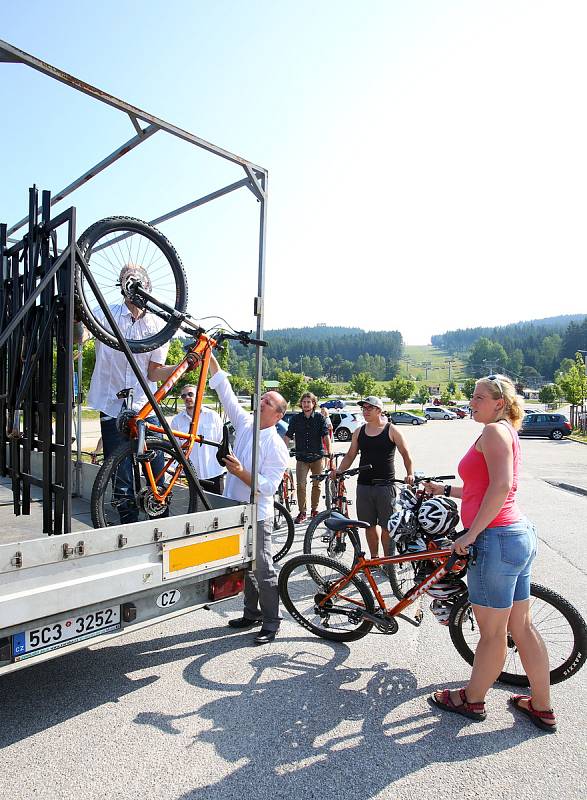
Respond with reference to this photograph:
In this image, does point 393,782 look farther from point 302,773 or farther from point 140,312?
point 140,312

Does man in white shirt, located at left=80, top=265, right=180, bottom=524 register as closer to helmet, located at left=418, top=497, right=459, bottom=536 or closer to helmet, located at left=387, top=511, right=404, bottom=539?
helmet, located at left=387, top=511, right=404, bottom=539

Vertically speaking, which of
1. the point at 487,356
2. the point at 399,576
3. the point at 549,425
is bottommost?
the point at 549,425

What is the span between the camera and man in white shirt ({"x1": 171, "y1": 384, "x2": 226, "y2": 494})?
18.7ft

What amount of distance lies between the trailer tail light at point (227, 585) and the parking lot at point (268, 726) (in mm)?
524

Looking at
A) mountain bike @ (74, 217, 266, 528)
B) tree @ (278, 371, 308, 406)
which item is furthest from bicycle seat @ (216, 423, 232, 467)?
tree @ (278, 371, 308, 406)

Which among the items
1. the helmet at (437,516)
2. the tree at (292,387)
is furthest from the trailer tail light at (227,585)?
the tree at (292,387)

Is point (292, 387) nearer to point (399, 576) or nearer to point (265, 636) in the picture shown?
point (399, 576)

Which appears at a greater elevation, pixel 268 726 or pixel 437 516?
pixel 437 516

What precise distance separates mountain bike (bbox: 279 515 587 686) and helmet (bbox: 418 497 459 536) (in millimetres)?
111

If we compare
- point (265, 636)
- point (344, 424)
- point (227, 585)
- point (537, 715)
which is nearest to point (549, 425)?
point (344, 424)

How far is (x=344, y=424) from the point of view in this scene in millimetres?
26547

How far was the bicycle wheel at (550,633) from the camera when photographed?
11.1ft

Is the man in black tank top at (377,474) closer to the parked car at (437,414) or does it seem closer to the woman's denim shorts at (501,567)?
the woman's denim shorts at (501,567)

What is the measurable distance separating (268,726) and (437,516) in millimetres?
1615
